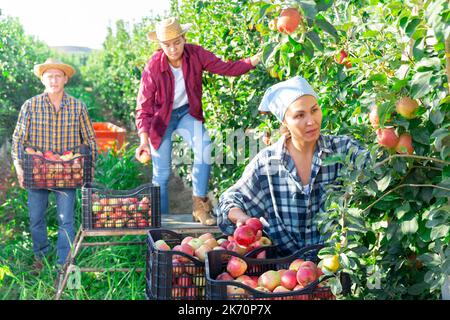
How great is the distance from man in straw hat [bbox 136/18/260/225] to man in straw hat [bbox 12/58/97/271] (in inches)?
20.2

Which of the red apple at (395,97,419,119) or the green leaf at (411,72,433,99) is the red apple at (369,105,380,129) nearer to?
the red apple at (395,97,419,119)

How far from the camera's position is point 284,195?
114 inches

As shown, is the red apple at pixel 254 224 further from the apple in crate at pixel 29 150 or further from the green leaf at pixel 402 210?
the apple in crate at pixel 29 150

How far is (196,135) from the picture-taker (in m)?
4.63

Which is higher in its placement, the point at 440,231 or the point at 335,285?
the point at 440,231

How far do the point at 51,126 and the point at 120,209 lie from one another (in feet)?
3.77

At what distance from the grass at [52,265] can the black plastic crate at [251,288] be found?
1511 mm

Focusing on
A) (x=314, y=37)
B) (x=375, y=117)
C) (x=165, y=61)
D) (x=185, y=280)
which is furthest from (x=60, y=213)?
(x=375, y=117)

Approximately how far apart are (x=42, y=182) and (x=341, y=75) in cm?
235

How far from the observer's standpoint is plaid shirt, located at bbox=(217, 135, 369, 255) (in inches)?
111

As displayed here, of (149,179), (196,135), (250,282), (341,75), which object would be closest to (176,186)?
(149,179)

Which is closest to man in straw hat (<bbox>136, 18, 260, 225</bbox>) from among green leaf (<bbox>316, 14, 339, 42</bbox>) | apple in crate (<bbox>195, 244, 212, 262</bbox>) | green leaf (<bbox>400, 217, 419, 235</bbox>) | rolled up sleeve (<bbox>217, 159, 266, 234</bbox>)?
rolled up sleeve (<bbox>217, 159, 266, 234</bbox>)

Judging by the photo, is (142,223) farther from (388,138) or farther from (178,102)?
(388,138)
